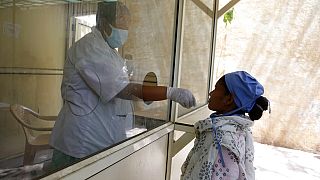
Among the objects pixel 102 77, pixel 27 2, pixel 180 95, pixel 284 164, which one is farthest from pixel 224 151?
pixel 284 164

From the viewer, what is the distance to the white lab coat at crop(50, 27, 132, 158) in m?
1.19

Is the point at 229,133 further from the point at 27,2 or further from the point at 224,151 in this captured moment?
the point at 27,2

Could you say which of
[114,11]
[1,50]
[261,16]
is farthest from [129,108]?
[261,16]

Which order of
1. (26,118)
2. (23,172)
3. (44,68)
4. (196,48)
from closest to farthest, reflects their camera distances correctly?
(23,172), (26,118), (44,68), (196,48)

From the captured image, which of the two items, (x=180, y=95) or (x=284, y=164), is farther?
(x=284, y=164)

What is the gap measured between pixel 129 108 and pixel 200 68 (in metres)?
1.76

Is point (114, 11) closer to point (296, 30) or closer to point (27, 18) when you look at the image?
point (27, 18)

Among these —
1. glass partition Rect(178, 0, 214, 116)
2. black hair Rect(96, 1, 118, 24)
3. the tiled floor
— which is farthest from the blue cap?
the tiled floor

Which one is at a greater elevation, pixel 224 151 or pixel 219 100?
pixel 219 100

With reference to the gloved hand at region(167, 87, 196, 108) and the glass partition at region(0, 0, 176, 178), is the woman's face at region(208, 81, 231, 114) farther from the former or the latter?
the glass partition at region(0, 0, 176, 178)

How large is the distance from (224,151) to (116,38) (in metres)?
0.66

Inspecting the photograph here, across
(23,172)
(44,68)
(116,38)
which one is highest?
(116,38)

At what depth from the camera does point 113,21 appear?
51.7 inches

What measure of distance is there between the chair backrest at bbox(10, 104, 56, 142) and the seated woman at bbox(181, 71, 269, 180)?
0.61 meters
